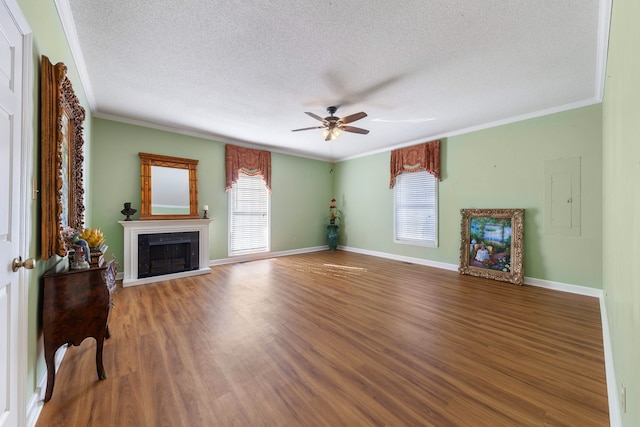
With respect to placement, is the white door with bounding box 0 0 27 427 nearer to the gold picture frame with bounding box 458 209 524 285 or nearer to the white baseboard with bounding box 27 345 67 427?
the white baseboard with bounding box 27 345 67 427

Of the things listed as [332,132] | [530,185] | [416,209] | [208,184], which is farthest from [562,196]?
[208,184]

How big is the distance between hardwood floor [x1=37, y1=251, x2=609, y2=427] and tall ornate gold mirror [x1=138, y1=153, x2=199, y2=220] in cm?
153

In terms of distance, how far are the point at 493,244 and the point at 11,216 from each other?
17.8 ft

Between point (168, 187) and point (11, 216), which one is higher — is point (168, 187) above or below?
above

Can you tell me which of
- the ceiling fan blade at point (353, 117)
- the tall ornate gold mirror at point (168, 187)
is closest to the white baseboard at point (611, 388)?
the ceiling fan blade at point (353, 117)

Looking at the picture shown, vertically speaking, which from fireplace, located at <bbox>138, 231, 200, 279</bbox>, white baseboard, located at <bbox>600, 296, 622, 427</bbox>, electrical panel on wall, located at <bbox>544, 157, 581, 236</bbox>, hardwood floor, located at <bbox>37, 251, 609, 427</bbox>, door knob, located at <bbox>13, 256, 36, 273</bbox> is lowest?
hardwood floor, located at <bbox>37, 251, 609, 427</bbox>

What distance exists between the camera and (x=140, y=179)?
4453mm

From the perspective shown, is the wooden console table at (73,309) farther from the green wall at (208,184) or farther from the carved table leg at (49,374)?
the green wall at (208,184)

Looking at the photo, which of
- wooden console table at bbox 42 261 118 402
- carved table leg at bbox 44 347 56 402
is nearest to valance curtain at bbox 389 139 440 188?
wooden console table at bbox 42 261 118 402

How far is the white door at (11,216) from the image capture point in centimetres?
112

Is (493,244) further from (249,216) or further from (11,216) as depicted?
(11,216)

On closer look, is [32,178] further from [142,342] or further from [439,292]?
[439,292]

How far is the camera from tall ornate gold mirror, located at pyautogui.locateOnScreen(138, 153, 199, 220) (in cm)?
445

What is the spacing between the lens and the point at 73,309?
1737 mm
